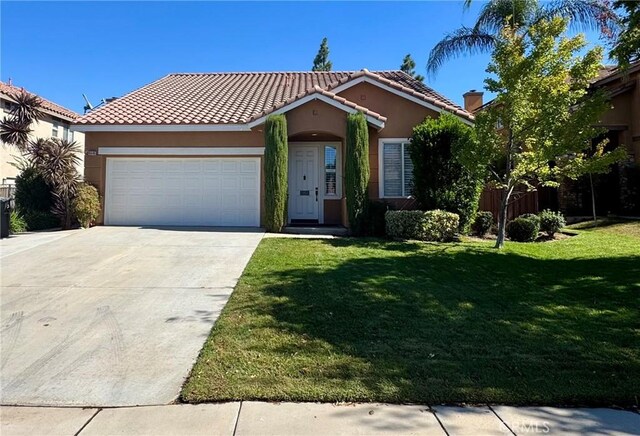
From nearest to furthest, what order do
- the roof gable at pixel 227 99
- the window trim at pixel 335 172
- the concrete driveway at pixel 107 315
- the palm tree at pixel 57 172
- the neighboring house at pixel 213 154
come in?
the concrete driveway at pixel 107 315, the palm tree at pixel 57 172, the roof gable at pixel 227 99, the neighboring house at pixel 213 154, the window trim at pixel 335 172

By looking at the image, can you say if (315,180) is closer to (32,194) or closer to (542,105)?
(542,105)

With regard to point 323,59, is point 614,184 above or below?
below

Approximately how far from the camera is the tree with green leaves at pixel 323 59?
34.7 m

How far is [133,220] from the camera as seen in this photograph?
13.2 meters

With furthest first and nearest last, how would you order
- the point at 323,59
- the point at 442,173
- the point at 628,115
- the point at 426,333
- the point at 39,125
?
the point at 323,59 < the point at 39,125 < the point at 628,115 < the point at 442,173 < the point at 426,333

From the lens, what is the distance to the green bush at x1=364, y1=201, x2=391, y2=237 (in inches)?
458

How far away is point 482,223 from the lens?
12.3 metres

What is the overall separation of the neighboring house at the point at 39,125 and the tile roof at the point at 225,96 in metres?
3.03

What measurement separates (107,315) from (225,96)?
11888 millimetres

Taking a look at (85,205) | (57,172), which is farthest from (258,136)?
(57,172)

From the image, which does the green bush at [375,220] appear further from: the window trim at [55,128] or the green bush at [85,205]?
the window trim at [55,128]

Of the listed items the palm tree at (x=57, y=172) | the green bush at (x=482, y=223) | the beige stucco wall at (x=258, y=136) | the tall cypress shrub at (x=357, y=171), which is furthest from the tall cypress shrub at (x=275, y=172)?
the palm tree at (x=57, y=172)

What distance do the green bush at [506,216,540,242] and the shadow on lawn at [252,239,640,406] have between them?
316 centimetres

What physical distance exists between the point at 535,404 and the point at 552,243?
337 inches
